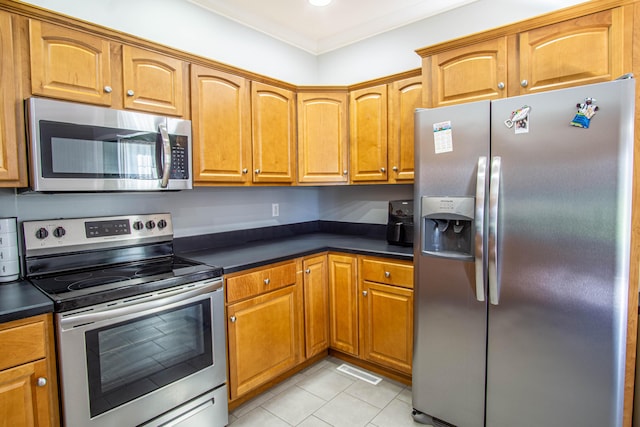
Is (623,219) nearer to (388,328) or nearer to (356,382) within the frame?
(388,328)

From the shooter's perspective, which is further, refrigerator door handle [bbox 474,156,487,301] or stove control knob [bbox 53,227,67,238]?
stove control knob [bbox 53,227,67,238]

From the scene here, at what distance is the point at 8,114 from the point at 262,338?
1.70 metres

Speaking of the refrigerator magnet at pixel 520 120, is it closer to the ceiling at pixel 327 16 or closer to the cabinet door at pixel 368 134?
the cabinet door at pixel 368 134

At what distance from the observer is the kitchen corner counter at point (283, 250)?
7.09ft

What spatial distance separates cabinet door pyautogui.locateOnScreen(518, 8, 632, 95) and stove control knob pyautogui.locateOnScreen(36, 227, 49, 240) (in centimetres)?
257

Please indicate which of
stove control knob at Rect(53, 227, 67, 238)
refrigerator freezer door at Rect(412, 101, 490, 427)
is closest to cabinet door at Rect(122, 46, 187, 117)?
stove control knob at Rect(53, 227, 67, 238)

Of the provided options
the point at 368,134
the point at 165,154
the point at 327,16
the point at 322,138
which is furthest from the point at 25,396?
the point at 327,16

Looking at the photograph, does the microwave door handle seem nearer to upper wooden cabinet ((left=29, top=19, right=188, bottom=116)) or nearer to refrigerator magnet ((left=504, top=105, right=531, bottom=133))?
upper wooden cabinet ((left=29, top=19, right=188, bottom=116))

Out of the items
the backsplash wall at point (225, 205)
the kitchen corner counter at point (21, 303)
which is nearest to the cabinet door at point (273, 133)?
the backsplash wall at point (225, 205)

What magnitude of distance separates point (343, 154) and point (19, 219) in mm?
2067

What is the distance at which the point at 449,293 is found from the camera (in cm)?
188

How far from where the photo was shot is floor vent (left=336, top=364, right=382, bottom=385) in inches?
97.5

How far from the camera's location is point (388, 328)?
93.8 inches

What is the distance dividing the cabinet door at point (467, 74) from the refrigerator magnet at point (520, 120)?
356mm
